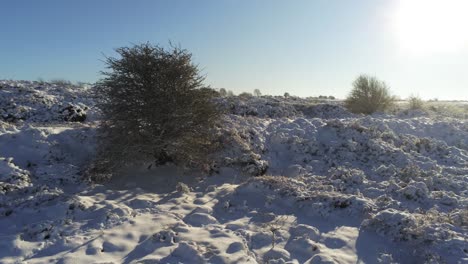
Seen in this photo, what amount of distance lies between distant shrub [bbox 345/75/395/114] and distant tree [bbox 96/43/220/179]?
15493mm

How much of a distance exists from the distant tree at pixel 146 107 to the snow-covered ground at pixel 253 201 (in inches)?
26.8

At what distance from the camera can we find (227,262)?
5.68 m

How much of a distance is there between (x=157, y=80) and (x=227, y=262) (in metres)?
5.28

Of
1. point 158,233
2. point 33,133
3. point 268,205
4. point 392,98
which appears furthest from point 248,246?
point 392,98

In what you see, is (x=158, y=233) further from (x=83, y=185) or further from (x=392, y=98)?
(x=392, y=98)

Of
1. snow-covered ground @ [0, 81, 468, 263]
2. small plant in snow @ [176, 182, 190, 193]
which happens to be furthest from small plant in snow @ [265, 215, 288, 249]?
small plant in snow @ [176, 182, 190, 193]

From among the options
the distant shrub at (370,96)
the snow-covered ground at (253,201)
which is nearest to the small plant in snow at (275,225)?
the snow-covered ground at (253,201)

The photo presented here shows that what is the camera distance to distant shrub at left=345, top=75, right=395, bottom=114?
2280cm

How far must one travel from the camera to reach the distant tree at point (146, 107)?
9.46 metres

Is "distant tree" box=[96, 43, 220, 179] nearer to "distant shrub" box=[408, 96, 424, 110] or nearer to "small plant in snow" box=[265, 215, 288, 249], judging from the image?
"small plant in snow" box=[265, 215, 288, 249]

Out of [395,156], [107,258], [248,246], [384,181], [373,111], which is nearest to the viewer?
[107,258]

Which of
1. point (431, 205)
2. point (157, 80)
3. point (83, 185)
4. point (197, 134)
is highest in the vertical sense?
point (157, 80)

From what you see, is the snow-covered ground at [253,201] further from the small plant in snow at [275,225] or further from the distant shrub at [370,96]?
the distant shrub at [370,96]

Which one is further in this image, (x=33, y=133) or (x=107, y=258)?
(x=33, y=133)
